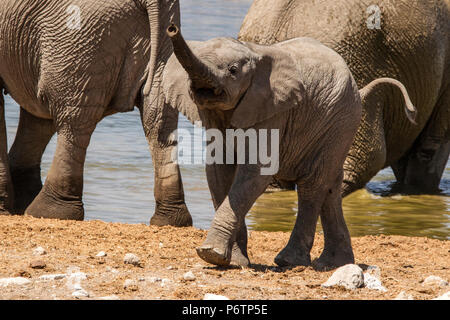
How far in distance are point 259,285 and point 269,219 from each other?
3774 millimetres

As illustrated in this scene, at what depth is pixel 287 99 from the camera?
5949 mm

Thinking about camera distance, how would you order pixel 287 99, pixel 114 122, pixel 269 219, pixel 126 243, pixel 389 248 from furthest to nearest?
pixel 114 122 < pixel 269 219 < pixel 389 248 < pixel 126 243 < pixel 287 99

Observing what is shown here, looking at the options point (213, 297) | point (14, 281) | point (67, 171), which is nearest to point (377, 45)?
point (67, 171)

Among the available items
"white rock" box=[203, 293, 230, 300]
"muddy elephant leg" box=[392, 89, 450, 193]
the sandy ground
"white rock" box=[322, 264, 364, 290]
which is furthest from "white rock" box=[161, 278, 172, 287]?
"muddy elephant leg" box=[392, 89, 450, 193]

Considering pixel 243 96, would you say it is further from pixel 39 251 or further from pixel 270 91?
pixel 39 251

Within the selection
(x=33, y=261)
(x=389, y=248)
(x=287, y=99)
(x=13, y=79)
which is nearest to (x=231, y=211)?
(x=287, y=99)

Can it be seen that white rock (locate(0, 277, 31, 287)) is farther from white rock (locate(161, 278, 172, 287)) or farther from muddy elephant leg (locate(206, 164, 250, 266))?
muddy elephant leg (locate(206, 164, 250, 266))

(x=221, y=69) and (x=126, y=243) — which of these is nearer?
(x=221, y=69)

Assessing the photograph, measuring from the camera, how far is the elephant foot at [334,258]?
21.7 feet

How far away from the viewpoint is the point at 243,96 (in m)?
5.80

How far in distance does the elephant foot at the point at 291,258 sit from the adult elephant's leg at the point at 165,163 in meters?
1.79

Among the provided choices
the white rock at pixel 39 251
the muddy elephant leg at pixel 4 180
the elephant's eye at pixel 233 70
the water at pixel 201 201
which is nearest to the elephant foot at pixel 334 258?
the elephant's eye at pixel 233 70

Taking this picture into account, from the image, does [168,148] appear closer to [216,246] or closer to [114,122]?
[216,246]

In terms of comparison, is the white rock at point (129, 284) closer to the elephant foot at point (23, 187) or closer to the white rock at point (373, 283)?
the white rock at point (373, 283)
